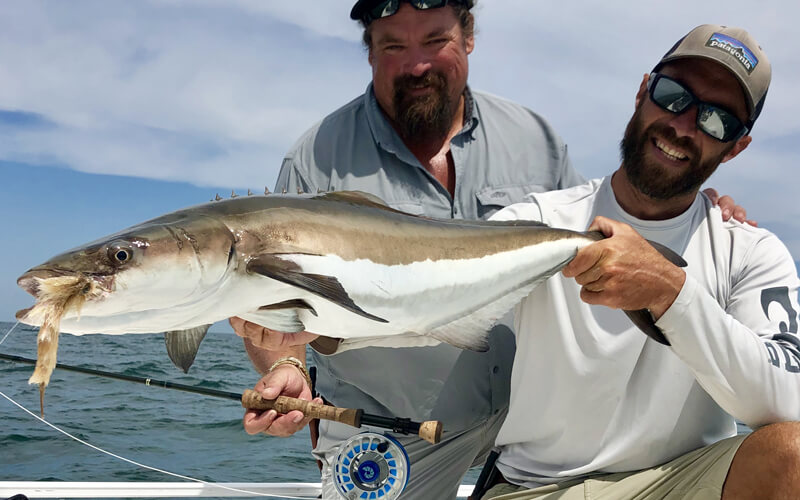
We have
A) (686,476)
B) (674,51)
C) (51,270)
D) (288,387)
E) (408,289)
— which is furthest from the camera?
(288,387)

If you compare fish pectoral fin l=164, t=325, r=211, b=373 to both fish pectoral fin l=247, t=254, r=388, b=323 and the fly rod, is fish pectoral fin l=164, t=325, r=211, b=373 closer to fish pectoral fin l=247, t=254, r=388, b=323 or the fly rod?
fish pectoral fin l=247, t=254, r=388, b=323

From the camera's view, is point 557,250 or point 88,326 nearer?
point 88,326

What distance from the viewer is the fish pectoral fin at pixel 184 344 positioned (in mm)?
2124

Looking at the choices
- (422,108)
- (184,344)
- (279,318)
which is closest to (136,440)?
(422,108)

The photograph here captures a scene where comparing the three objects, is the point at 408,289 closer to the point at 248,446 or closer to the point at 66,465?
the point at 66,465

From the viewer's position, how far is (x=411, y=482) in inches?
138

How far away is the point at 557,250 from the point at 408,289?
0.58 meters

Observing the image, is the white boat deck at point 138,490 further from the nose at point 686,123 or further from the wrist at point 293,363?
the nose at point 686,123

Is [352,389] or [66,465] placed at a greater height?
[352,389]

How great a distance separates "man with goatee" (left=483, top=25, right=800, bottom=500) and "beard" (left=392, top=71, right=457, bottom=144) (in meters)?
0.95

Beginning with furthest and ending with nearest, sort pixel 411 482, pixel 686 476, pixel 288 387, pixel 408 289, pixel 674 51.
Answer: pixel 411 482 → pixel 288 387 → pixel 674 51 → pixel 686 476 → pixel 408 289

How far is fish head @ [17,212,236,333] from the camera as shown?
166cm

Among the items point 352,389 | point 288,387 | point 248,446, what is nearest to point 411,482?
point 352,389

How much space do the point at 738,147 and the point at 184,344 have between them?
2.44 metres
